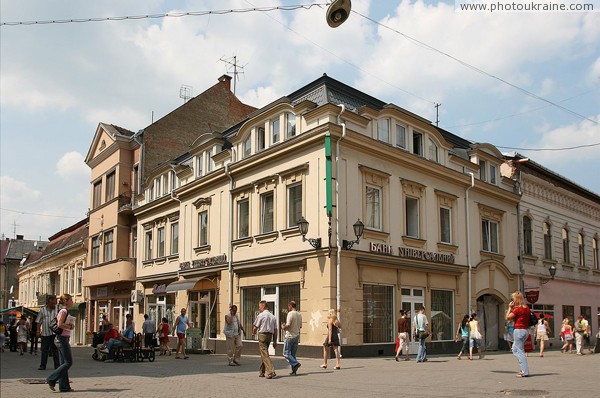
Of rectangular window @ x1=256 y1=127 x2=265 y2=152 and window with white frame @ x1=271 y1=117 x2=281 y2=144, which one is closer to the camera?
window with white frame @ x1=271 y1=117 x2=281 y2=144

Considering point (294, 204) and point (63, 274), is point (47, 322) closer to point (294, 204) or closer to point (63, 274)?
point (294, 204)

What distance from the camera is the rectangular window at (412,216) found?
23906 mm

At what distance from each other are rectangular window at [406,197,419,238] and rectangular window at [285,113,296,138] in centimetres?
505

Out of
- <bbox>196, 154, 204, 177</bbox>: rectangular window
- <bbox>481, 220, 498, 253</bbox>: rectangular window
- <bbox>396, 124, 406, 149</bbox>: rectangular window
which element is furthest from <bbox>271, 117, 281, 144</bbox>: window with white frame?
<bbox>481, 220, 498, 253</bbox>: rectangular window

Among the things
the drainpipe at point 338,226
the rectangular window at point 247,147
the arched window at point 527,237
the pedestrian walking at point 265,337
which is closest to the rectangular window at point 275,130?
Result: the rectangular window at point 247,147

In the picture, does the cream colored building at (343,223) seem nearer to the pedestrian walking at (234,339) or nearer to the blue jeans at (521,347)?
the pedestrian walking at (234,339)

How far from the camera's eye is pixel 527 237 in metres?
31.0

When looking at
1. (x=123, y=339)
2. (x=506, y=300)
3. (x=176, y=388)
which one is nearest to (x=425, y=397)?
(x=176, y=388)

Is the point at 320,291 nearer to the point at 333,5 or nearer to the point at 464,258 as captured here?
the point at 464,258

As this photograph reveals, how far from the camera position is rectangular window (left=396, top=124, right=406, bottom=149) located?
23766 mm

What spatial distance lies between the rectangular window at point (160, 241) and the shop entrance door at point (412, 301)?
45.1ft

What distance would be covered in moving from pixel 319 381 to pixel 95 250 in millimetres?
28930

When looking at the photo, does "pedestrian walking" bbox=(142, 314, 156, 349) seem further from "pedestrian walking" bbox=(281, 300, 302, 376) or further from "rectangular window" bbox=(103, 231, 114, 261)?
"rectangular window" bbox=(103, 231, 114, 261)

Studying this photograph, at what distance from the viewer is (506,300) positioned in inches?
1120
